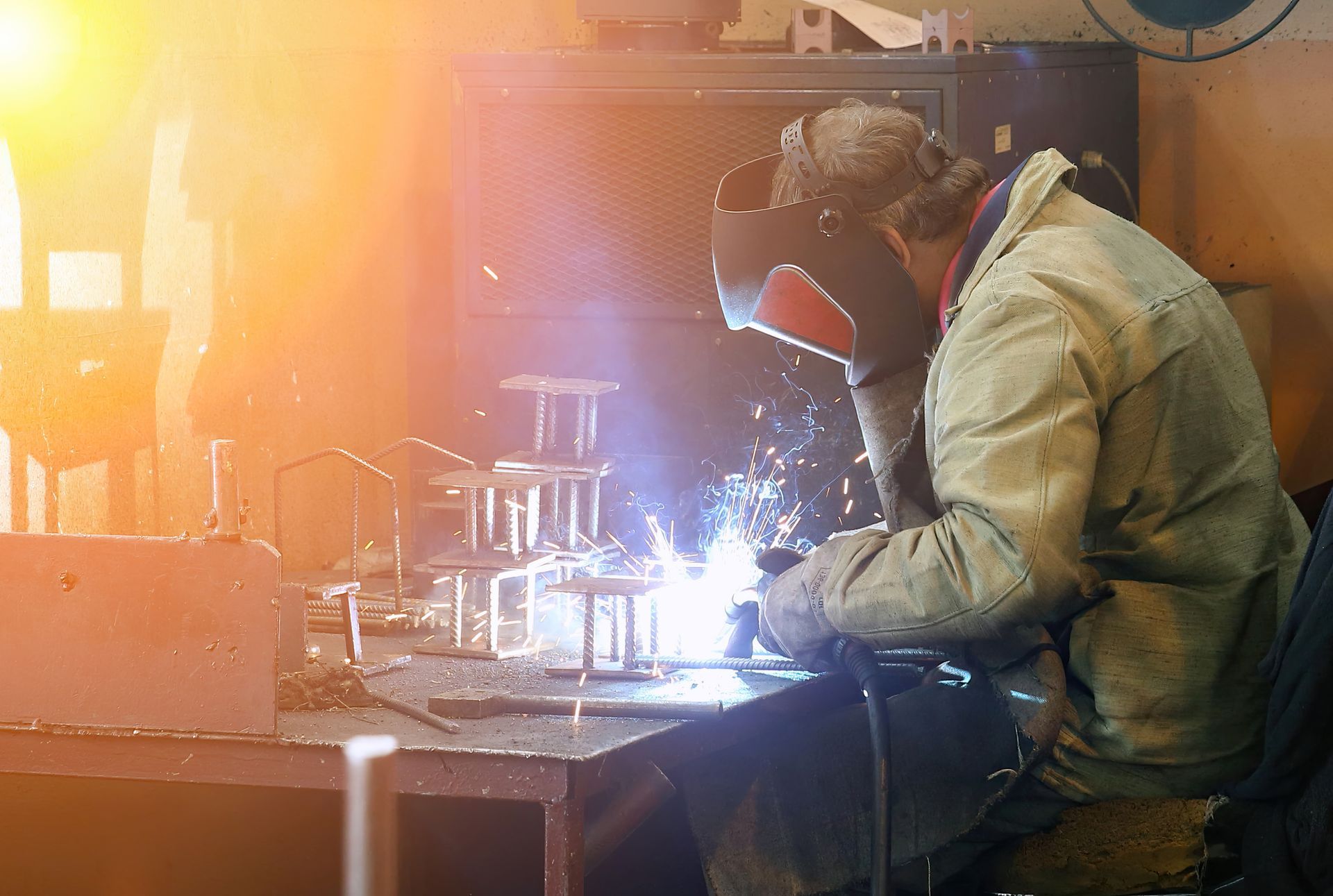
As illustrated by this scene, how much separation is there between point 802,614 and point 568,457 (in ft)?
2.35

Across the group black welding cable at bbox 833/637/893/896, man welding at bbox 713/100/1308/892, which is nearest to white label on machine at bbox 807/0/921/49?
man welding at bbox 713/100/1308/892

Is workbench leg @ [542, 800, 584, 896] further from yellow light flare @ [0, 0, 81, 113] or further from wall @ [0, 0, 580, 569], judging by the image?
yellow light flare @ [0, 0, 81, 113]

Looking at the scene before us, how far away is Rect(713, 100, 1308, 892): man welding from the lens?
57.7 inches

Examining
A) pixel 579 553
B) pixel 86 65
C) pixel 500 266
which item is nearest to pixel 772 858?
pixel 579 553

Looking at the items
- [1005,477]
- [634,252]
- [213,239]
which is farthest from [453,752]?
[213,239]

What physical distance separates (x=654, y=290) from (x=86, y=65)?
3.92ft

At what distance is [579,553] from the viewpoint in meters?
2.20

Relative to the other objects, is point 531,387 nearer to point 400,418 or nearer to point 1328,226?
point 400,418

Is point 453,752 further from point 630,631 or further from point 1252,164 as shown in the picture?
point 1252,164

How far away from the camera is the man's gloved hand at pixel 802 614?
172 cm

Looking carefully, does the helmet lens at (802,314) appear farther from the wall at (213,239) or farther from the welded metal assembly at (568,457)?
the wall at (213,239)

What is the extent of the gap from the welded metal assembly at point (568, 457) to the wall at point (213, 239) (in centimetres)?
83

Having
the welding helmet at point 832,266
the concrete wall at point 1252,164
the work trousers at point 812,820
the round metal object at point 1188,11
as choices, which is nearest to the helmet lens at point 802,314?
the welding helmet at point 832,266

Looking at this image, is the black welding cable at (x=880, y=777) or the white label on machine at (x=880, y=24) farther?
the white label on machine at (x=880, y=24)
